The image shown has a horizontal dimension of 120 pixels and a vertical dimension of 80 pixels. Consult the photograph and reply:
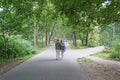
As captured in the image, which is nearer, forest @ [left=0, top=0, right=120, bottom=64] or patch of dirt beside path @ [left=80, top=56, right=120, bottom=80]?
patch of dirt beside path @ [left=80, top=56, right=120, bottom=80]

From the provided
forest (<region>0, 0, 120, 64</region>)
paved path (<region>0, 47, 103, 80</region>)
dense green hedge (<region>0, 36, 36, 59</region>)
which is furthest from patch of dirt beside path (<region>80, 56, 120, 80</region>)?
dense green hedge (<region>0, 36, 36, 59</region>)

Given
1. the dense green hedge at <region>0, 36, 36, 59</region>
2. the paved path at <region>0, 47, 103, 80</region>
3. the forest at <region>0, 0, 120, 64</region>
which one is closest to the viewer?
the paved path at <region>0, 47, 103, 80</region>

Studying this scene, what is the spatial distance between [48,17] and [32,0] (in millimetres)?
3628

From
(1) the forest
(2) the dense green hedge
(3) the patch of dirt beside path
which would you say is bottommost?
(3) the patch of dirt beside path

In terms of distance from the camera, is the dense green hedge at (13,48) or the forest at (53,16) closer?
the forest at (53,16)

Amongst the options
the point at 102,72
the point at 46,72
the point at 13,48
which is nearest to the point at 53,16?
the point at 46,72

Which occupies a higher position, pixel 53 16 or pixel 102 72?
pixel 53 16

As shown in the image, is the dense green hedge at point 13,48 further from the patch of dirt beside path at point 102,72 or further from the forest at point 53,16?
the patch of dirt beside path at point 102,72

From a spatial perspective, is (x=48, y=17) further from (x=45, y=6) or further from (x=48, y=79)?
(x=48, y=79)

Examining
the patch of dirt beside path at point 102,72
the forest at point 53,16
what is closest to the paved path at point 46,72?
the patch of dirt beside path at point 102,72

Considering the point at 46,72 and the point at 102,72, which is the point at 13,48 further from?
the point at 102,72

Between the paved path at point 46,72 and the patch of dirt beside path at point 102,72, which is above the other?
the paved path at point 46,72

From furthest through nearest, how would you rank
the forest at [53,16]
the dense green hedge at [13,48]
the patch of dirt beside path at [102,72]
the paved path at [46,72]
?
1. the dense green hedge at [13,48]
2. the forest at [53,16]
3. the patch of dirt beside path at [102,72]
4. the paved path at [46,72]

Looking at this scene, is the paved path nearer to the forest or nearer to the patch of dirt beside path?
the patch of dirt beside path
